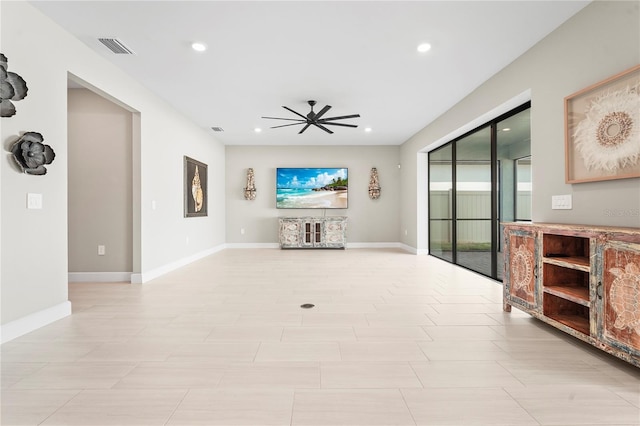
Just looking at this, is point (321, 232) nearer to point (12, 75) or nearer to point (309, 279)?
point (309, 279)

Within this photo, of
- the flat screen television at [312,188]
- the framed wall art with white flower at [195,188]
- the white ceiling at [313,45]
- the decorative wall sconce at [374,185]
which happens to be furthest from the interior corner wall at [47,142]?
the decorative wall sconce at [374,185]

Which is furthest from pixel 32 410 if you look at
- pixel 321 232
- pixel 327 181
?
pixel 327 181

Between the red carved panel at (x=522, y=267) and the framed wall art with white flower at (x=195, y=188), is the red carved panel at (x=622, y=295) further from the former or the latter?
the framed wall art with white flower at (x=195, y=188)

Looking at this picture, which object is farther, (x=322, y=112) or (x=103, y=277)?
(x=322, y=112)

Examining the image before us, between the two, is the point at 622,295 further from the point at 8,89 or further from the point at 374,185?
the point at 374,185

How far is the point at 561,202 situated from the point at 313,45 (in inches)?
107

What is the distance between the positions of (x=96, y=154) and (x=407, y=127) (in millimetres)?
5205

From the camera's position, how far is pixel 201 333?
8.12ft

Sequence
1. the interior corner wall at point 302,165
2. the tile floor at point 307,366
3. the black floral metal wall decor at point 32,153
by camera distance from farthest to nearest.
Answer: the interior corner wall at point 302,165 → the black floral metal wall decor at point 32,153 → the tile floor at point 307,366

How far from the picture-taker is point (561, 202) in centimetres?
279

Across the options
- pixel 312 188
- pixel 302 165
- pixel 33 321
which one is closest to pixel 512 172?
pixel 312 188

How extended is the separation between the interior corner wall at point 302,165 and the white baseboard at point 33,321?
16.9 ft

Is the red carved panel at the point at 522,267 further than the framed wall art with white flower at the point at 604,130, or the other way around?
the red carved panel at the point at 522,267

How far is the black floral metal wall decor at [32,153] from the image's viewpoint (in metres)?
2.42
